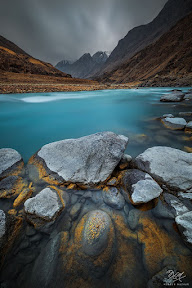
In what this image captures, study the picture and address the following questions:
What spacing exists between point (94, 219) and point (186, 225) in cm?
119

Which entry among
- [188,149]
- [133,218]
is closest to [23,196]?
[133,218]

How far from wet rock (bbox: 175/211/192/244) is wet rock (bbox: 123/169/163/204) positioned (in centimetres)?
39

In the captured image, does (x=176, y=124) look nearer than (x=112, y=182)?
No

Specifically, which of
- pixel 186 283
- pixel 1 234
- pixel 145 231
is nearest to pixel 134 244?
pixel 145 231

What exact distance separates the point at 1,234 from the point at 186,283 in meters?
2.11

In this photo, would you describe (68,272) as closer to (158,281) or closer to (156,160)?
(158,281)

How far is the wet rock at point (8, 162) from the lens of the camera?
2467 millimetres

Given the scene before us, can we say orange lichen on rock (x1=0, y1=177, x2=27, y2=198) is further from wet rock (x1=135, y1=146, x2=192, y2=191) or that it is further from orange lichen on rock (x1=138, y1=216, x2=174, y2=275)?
wet rock (x1=135, y1=146, x2=192, y2=191)

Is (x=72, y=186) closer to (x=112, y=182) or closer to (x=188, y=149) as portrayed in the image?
(x=112, y=182)

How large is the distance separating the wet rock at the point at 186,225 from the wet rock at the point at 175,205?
0.19 metres

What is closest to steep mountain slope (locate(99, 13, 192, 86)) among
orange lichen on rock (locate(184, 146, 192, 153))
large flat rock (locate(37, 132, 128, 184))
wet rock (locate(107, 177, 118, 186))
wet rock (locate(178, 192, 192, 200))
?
orange lichen on rock (locate(184, 146, 192, 153))

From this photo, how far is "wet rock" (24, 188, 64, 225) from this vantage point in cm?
172

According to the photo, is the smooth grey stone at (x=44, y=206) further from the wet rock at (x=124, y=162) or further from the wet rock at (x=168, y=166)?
the wet rock at (x=168, y=166)

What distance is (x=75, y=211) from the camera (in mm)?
1922
